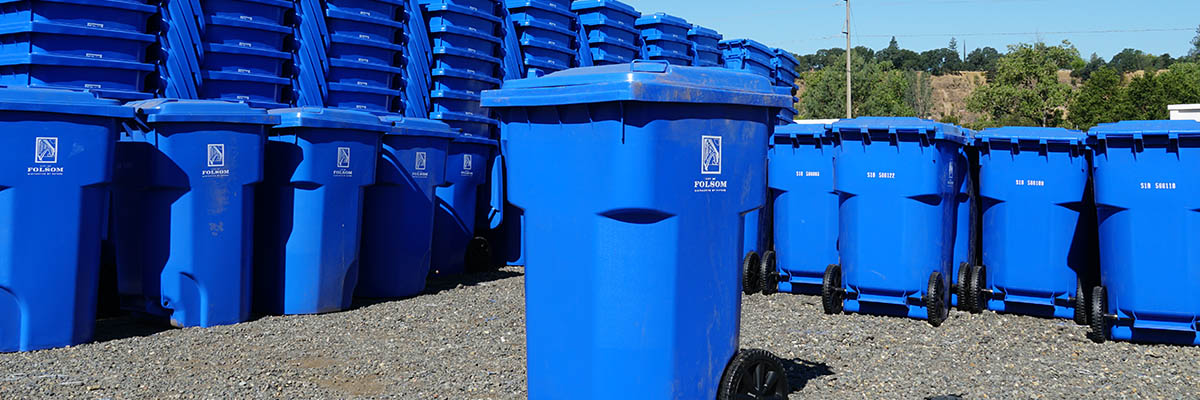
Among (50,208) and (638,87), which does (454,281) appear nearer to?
(50,208)

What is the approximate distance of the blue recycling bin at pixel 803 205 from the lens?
8.79m

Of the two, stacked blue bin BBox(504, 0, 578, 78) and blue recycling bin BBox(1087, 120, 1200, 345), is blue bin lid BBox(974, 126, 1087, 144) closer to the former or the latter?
blue recycling bin BBox(1087, 120, 1200, 345)

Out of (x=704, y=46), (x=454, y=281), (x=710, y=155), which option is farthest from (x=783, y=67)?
(x=710, y=155)

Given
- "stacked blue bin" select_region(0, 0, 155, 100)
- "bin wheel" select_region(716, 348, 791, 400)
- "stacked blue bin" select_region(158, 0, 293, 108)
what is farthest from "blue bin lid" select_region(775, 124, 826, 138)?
"stacked blue bin" select_region(0, 0, 155, 100)

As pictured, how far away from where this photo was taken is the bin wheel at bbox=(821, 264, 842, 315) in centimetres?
788

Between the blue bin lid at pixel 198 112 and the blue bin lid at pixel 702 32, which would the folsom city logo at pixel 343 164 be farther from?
the blue bin lid at pixel 702 32

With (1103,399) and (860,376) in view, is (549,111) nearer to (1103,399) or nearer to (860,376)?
(860,376)

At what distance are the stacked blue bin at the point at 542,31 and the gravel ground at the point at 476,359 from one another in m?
4.28

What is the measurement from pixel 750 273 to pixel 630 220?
518 centimetres

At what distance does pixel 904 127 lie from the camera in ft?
24.4

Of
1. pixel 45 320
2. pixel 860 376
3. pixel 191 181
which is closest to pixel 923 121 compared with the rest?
pixel 860 376

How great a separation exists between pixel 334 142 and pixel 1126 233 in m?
5.15

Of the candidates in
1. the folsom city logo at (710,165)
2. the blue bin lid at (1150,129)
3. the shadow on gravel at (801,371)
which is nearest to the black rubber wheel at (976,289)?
the blue bin lid at (1150,129)

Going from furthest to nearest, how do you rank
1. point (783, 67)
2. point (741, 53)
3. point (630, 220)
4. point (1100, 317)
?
1. point (783, 67)
2. point (741, 53)
3. point (1100, 317)
4. point (630, 220)
